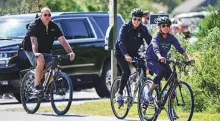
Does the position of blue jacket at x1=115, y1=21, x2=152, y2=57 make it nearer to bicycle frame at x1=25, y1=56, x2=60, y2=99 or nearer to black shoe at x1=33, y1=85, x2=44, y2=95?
bicycle frame at x1=25, y1=56, x2=60, y2=99

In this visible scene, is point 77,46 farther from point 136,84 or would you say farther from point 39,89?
point 136,84

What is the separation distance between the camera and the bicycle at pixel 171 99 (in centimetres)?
1330

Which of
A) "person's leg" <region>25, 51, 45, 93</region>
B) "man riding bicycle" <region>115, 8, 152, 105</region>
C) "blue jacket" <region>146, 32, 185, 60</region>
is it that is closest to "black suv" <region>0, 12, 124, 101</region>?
"person's leg" <region>25, 51, 45, 93</region>

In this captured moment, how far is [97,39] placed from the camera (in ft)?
66.7

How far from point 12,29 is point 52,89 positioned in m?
4.58

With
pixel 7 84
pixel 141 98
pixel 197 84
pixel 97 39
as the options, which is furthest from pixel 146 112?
pixel 97 39

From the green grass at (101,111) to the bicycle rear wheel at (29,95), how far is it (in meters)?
0.39

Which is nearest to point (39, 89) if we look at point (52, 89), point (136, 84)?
point (52, 89)

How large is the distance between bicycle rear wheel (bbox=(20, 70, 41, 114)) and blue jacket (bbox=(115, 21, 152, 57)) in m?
1.98

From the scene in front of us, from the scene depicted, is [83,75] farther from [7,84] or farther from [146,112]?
[146,112]

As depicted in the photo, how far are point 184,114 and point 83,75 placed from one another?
666 centimetres

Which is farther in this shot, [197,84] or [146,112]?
[197,84]

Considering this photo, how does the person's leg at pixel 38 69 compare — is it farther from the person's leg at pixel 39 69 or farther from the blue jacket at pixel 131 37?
the blue jacket at pixel 131 37

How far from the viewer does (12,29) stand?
1980 centimetres
